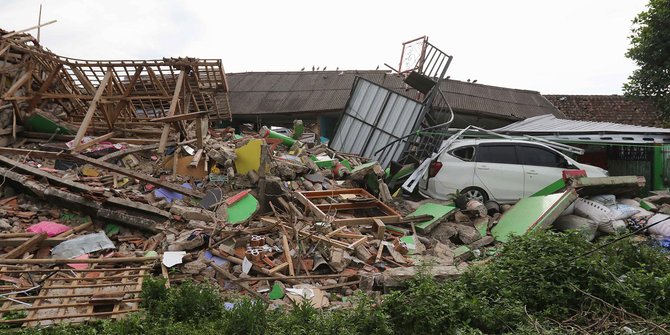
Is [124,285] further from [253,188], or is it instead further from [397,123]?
[397,123]

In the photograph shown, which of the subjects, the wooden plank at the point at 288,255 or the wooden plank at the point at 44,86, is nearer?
the wooden plank at the point at 288,255

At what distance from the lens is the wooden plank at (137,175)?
808cm

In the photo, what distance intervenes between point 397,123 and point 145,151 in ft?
19.8

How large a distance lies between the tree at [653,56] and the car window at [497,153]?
9845 mm

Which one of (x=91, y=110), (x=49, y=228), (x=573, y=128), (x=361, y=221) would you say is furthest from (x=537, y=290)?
(x=91, y=110)

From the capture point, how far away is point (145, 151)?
9.76 metres

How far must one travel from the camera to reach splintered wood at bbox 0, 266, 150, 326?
15.8 ft

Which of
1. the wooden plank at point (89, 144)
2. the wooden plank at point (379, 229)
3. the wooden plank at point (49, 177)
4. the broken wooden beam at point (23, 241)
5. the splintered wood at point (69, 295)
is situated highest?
the wooden plank at point (89, 144)

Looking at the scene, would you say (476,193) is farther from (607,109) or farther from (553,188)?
(607,109)

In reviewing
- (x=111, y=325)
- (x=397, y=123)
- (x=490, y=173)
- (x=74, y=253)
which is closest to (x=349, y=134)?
(x=397, y=123)

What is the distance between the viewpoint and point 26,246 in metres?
6.02

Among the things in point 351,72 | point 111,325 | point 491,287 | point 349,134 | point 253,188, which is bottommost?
point 111,325

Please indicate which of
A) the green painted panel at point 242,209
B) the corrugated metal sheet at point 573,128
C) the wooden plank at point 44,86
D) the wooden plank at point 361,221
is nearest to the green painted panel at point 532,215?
the wooden plank at point 361,221

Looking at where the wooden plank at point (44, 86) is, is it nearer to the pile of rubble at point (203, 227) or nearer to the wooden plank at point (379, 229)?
the pile of rubble at point (203, 227)
